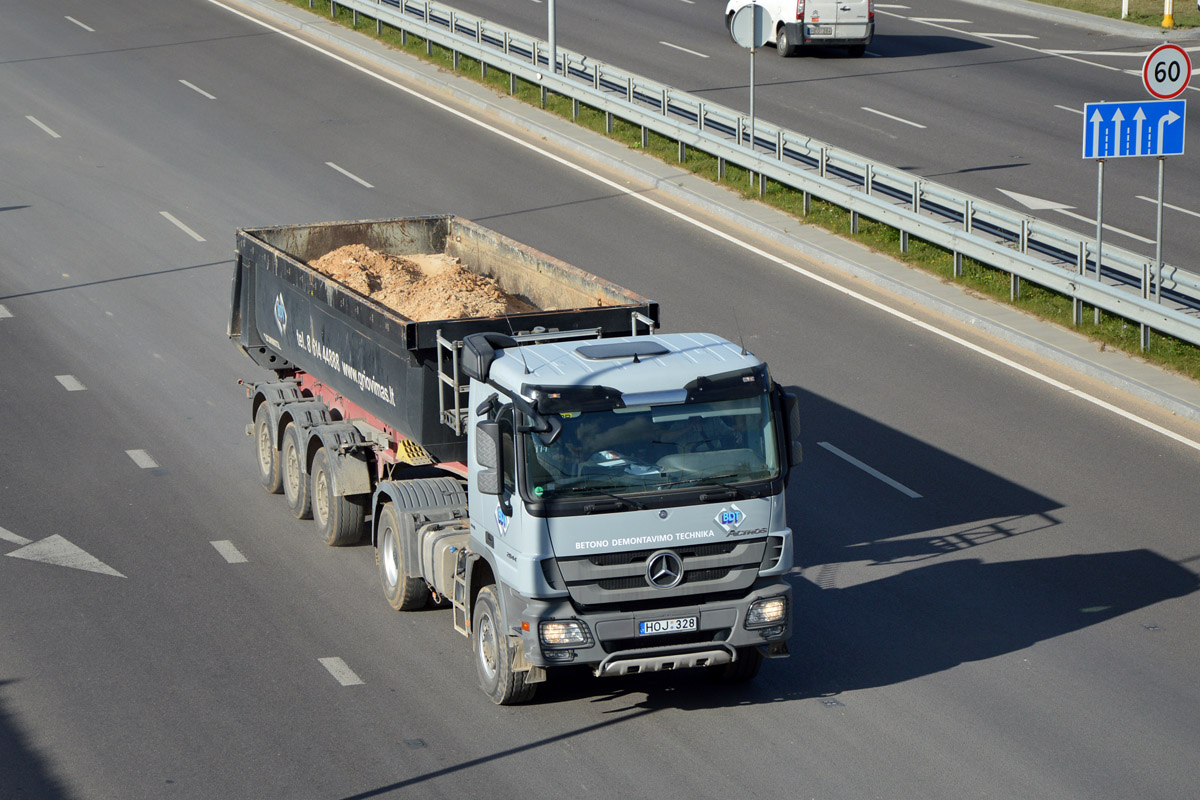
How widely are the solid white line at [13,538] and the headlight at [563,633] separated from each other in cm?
635

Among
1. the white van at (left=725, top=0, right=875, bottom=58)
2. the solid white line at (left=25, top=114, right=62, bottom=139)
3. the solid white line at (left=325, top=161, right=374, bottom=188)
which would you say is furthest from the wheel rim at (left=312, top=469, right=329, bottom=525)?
the white van at (left=725, top=0, right=875, bottom=58)

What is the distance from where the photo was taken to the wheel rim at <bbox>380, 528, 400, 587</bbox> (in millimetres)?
12105

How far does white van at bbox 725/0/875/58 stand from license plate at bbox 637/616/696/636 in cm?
2574

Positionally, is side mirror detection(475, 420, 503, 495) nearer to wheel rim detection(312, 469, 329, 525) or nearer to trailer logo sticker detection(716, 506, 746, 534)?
trailer logo sticker detection(716, 506, 746, 534)

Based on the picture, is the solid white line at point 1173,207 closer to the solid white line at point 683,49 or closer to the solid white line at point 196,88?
the solid white line at point 683,49

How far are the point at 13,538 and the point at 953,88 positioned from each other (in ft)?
79.5

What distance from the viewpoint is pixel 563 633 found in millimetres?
9773

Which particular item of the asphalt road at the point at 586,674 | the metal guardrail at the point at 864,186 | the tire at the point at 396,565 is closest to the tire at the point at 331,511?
the asphalt road at the point at 586,674

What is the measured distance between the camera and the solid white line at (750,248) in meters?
16.9

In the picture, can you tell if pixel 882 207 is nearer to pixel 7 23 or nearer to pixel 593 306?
pixel 593 306

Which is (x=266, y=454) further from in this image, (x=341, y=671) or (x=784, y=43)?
(x=784, y=43)

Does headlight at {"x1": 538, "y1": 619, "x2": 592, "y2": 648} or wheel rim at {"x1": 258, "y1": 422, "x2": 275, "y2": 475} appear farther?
wheel rim at {"x1": 258, "y1": 422, "x2": 275, "y2": 475}

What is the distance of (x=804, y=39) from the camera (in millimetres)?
34094

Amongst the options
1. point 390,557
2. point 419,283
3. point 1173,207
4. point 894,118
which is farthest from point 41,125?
point 1173,207
